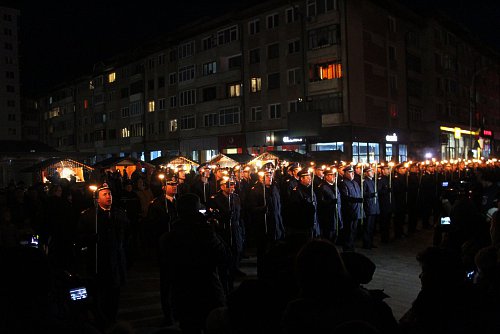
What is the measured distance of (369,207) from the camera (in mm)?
12469

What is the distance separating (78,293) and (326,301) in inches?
114

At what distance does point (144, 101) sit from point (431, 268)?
58457mm

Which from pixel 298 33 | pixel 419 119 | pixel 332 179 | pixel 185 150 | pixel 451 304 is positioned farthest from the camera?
pixel 185 150

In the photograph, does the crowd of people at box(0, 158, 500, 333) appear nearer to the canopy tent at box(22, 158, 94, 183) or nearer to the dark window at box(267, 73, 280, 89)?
the canopy tent at box(22, 158, 94, 183)

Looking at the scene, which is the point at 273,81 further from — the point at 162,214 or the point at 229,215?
the point at 162,214

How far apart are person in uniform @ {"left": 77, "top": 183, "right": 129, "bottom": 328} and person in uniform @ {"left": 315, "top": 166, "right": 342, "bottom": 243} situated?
5934mm

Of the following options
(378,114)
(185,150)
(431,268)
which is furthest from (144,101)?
(431,268)

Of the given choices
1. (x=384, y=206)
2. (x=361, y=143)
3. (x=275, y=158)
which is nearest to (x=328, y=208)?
(x=384, y=206)

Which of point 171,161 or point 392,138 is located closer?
point 171,161

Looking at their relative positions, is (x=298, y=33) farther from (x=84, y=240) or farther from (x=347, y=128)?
(x=84, y=240)

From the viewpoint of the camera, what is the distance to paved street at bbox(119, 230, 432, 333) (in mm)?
7262

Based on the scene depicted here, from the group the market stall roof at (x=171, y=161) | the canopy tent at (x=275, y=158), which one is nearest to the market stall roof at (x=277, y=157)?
the canopy tent at (x=275, y=158)

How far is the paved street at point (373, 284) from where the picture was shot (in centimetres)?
726

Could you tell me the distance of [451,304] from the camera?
3109mm
